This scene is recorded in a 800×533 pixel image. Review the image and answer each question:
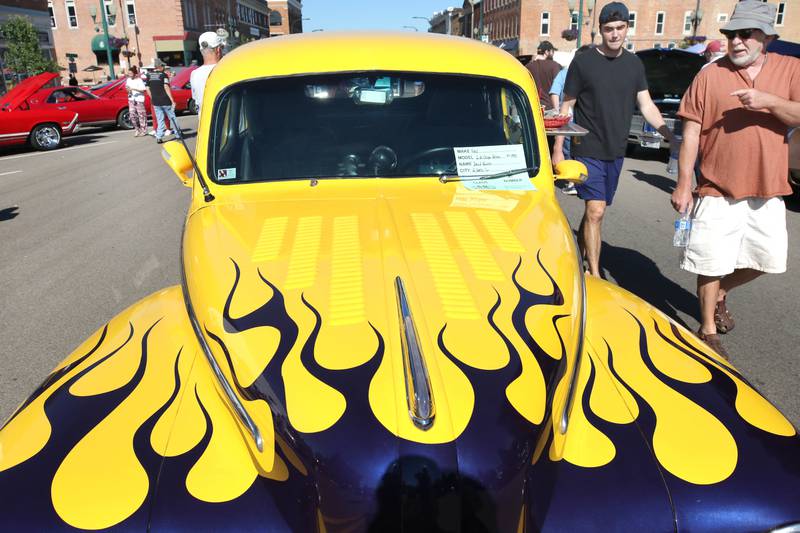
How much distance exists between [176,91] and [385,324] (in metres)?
22.5

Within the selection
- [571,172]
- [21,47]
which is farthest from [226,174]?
[21,47]

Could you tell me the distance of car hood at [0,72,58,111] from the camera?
564 inches

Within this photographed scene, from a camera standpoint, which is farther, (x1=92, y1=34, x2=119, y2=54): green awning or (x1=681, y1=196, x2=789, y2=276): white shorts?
(x1=92, y1=34, x2=119, y2=54): green awning

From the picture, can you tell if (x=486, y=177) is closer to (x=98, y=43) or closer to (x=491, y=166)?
(x=491, y=166)

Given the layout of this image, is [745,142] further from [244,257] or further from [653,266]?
[244,257]

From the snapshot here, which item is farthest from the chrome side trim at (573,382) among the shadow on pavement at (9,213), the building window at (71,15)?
the building window at (71,15)

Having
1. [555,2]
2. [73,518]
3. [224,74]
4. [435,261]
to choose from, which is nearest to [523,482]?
[435,261]

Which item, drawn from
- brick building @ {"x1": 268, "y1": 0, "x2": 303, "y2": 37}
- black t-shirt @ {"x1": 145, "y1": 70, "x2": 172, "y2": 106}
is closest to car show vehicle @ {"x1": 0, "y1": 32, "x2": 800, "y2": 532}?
black t-shirt @ {"x1": 145, "y1": 70, "x2": 172, "y2": 106}

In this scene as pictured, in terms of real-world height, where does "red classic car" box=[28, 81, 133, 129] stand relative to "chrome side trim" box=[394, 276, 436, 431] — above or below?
below

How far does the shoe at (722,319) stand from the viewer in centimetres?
427

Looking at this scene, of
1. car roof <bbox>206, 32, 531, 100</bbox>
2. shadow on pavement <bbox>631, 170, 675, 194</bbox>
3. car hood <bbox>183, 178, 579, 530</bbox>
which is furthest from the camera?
shadow on pavement <bbox>631, 170, 675, 194</bbox>

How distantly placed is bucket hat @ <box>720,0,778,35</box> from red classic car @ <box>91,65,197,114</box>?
18224mm

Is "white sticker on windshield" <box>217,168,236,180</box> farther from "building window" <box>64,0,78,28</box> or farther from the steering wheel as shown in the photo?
"building window" <box>64,0,78,28</box>

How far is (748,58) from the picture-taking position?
348 centimetres
